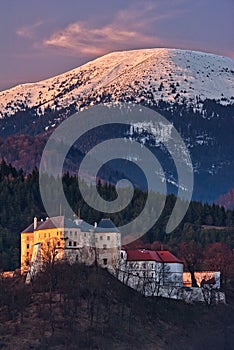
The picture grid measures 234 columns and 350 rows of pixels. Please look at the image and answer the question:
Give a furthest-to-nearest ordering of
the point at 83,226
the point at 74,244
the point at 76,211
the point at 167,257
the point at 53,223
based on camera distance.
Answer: the point at 76,211 < the point at 167,257 < the point at 83,226 < the point at 53,223 < the point at 74,244

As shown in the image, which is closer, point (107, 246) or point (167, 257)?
point (107, 246)

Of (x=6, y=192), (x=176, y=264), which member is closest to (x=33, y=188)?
(x=6, y=192)

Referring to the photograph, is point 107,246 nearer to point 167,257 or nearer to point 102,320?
point 167,257

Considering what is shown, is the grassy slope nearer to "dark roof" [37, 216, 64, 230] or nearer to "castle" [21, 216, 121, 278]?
"castle" [21, 216, 121, 278]

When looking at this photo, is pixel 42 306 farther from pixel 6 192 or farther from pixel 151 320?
pixel 6 192

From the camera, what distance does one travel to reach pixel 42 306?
13775cm

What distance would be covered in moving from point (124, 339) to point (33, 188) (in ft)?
187

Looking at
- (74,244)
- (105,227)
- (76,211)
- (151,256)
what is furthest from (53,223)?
(76,211)

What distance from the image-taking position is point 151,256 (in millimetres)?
150750

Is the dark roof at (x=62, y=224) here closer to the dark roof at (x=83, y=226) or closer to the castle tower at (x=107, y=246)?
the dark roof at (x=83, y=226)

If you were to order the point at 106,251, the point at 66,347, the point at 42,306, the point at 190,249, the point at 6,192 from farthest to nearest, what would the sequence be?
the point at 6,192 → the point at 190,249 → the point at 106,251 → the point at 42,306 → the point at 66,347

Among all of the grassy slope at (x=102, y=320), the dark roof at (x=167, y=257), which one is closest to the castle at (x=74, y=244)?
the grassy slope at (x=102, y=320)

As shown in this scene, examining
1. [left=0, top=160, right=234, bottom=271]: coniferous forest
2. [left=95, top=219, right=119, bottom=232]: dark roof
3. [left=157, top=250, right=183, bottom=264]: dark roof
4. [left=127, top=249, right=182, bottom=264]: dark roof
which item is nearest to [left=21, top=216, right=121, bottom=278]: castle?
[left=95, top=219, right=119, bottom=232]: dark roof

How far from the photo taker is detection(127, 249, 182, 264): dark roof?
490ft
